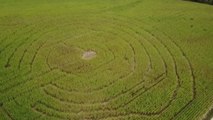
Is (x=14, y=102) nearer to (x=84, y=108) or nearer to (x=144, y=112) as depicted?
(x=84, y=108)

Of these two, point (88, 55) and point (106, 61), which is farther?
point (88, 55)

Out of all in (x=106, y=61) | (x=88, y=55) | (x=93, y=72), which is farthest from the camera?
(x=88, y=55)

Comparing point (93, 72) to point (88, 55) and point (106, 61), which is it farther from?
point (88, 55)

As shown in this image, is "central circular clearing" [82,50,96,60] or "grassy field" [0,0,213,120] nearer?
"grassy field" [0,0,213,120]

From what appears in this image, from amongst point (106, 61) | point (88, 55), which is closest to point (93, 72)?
point (106, 61)
